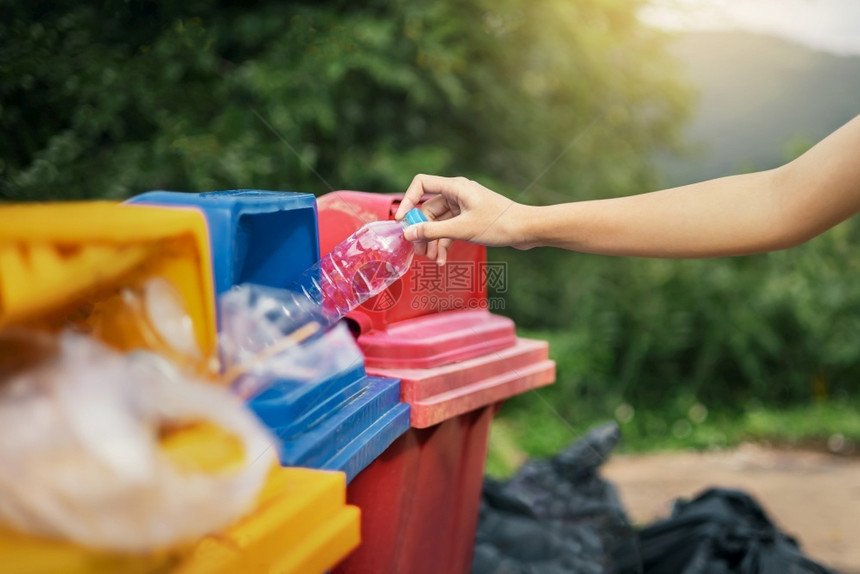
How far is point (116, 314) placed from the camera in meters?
1.24

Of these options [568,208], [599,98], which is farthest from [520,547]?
[599,98]

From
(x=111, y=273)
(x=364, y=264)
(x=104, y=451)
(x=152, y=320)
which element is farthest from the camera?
(x=364, y=264)

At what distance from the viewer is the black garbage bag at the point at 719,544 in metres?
2.51

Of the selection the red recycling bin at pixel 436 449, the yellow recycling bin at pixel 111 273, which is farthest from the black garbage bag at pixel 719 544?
the yellow recycling bin at pixel 111 273

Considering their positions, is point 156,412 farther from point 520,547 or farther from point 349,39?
point 349,39

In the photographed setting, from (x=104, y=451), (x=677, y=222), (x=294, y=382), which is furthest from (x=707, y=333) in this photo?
(x=104, y=451)

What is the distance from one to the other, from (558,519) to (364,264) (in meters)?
1.37

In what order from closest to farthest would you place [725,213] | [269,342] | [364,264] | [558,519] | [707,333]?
[269,342] → [725,213] → [364,264] → [558,519] → [707,333]

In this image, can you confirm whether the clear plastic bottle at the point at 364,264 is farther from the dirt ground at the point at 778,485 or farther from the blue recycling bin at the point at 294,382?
the dirt ground at the point at 778,485

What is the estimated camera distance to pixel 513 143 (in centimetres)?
499

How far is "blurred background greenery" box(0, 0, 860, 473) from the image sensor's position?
3.62 meters

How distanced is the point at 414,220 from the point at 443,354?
0.38m

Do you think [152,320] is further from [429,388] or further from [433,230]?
[429,388]

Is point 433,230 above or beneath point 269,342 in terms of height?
above
